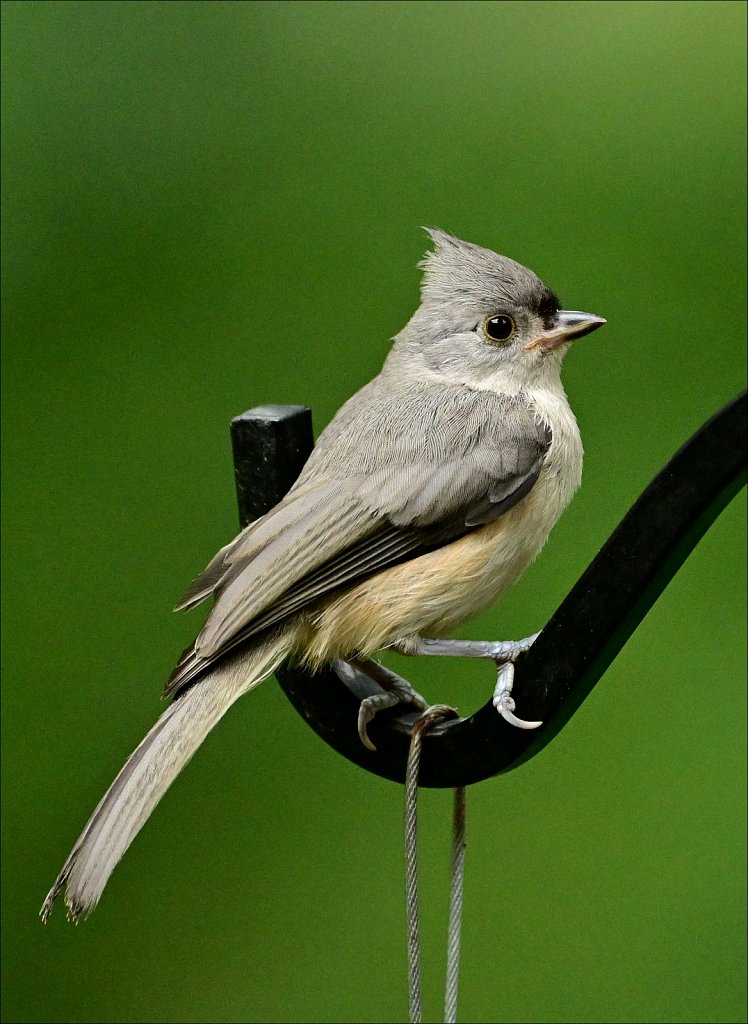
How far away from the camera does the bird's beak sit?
181 cm

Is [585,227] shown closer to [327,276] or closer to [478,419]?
[327,276]

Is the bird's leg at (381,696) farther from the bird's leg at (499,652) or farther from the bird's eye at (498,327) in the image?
the bird's eye at (498,327)

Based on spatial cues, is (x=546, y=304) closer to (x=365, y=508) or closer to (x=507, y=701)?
(x=365, y=508)

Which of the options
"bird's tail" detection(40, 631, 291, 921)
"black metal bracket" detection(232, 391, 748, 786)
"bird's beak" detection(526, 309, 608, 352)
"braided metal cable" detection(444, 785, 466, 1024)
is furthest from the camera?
"bird's beak" detection(526, 309, 608, 352)

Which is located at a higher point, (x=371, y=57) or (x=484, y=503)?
(x=371, y=57)

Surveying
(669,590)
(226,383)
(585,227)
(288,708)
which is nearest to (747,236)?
(585,227)

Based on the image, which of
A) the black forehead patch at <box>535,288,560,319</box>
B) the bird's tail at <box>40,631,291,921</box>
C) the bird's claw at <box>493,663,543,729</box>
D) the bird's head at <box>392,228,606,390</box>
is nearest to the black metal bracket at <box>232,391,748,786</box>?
the bird's claw at <box>493,663,543,729</box>

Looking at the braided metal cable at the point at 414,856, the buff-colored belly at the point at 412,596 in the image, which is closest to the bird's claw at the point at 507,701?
the braided metal cable at the point at 414,856

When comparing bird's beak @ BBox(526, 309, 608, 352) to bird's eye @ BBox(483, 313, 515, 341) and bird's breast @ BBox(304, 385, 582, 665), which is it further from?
bird's breast @ BBox(304, 385, 582, 665)

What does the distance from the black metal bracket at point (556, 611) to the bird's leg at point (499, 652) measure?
1 cm

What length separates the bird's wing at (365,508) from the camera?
1.57m

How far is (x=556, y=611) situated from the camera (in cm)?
135

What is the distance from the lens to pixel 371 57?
2760mm

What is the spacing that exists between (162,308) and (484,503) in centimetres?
130
